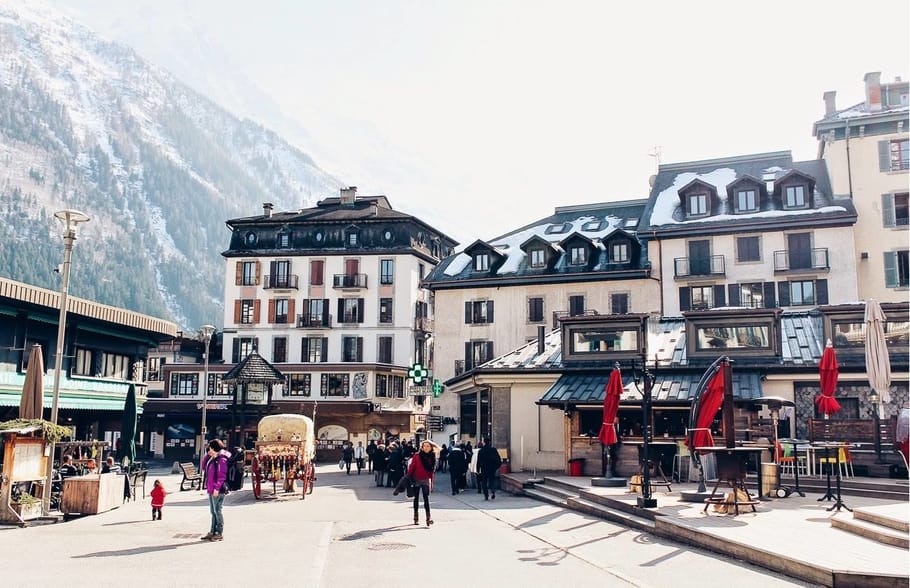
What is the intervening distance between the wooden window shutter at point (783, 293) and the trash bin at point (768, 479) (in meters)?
27.6

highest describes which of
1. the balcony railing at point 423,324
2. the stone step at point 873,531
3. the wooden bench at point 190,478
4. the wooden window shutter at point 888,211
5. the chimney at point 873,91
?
the chimney at point 873,91

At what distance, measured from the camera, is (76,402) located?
32969 millimetres

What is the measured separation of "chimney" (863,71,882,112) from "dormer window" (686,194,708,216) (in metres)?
10.1

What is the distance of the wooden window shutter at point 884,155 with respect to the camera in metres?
44.6

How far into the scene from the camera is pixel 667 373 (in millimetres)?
27172

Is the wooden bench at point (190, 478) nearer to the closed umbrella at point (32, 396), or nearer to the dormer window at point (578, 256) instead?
the closed umbrella at point (32, 396)

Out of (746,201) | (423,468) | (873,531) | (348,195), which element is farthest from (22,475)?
(348,195)

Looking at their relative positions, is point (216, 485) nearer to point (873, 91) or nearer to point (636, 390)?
point (636, 390)

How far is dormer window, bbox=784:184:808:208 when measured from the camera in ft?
148

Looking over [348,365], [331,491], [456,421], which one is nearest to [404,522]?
[331,491]

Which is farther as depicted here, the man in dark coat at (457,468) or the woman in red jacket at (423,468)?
the man in dark coat at (457,468)

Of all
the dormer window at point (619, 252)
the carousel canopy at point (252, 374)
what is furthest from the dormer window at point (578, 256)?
the carousel canopy at point (252, 374)

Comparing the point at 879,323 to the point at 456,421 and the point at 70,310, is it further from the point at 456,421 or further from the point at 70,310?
the point at 456,421

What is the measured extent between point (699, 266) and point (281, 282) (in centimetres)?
3261
